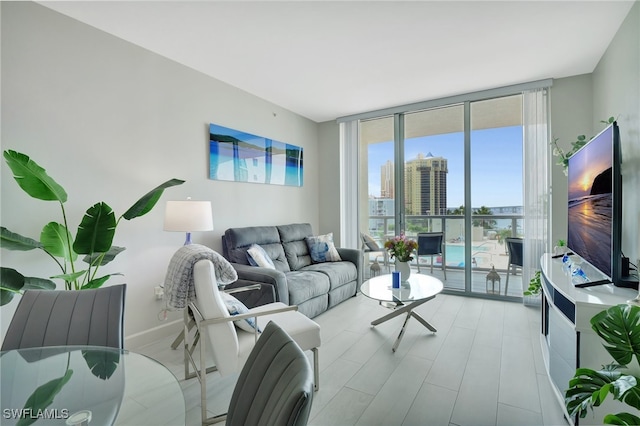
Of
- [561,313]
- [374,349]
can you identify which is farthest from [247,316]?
[561,313]

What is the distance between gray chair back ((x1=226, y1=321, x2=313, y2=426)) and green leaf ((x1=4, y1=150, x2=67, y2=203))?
179cm

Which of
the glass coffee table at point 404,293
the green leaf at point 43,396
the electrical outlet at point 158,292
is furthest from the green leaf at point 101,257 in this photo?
the glass coffee table at point 404,293

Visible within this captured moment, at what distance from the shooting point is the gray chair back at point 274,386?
662 mm

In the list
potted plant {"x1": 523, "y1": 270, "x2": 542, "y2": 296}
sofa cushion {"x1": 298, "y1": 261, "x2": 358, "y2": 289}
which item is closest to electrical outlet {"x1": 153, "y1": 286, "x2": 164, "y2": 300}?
sofa cushion {"x1": 298, "y1": 261, "x2": 358, "y2": 289}

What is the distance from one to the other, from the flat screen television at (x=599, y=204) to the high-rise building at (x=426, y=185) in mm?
1800

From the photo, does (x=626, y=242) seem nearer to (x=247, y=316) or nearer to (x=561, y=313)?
(x=561, y=313)

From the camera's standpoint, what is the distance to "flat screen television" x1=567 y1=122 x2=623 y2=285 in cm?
178

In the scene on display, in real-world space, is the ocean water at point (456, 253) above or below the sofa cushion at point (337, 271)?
above

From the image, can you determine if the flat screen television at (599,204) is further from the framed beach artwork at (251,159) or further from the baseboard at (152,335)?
the baseboard at (152,335)

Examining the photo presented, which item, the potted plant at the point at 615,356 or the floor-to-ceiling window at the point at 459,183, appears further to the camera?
the floor-to-ceiling window at the point at 459,183

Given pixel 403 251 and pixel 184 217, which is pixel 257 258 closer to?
pixel 184 217

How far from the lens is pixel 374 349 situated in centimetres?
266

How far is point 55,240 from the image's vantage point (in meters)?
2.00

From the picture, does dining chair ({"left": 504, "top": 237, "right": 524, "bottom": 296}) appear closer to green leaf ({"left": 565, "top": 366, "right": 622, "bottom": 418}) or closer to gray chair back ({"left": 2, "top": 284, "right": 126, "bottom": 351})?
green leaf ({"left": 565, "top": 366, "right": 622, "bottom": 418})
